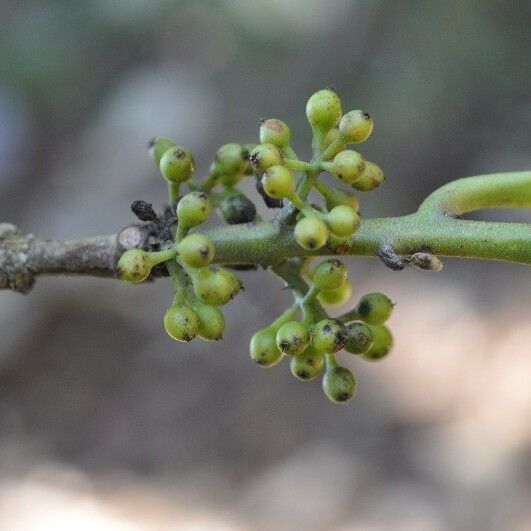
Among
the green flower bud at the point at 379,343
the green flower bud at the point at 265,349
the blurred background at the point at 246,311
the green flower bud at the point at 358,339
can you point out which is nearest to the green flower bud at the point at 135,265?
the green flower bud at the point at 265,349

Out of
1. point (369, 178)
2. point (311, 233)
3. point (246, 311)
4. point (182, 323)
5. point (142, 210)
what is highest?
point (246, 311)

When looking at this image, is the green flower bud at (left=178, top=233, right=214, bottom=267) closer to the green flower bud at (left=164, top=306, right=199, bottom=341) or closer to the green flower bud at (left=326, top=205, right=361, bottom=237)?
the green flower bud at (left=164, top=306, right=199, bottom=341)

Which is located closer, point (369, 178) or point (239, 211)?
point (369, 178)

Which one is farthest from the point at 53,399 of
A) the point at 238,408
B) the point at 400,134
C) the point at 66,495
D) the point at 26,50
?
the point at 400,134

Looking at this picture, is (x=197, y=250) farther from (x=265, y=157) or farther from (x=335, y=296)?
(x=335, y=296)

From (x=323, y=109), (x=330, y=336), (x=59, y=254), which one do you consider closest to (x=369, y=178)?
(x=323, y=109)

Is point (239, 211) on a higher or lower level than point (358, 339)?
higher

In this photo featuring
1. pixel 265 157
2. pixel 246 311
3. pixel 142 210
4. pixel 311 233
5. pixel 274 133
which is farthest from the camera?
pixel 246 311

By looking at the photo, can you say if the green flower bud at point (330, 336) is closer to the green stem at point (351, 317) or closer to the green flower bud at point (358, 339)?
the green flower bud at point (358, 339)
